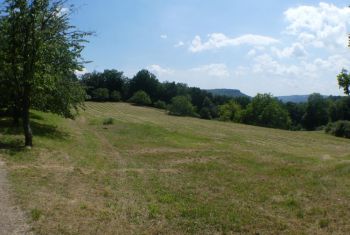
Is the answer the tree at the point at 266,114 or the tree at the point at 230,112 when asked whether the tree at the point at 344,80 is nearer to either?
the tree at the point at 266,114

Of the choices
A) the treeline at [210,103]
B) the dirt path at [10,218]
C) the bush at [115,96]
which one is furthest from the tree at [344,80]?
the bush at [115,96]

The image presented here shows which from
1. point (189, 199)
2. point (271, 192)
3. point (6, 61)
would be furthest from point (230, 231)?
point (6, 61)

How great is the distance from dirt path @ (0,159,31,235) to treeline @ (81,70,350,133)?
80488mm

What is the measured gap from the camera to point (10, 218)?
8.58 metres

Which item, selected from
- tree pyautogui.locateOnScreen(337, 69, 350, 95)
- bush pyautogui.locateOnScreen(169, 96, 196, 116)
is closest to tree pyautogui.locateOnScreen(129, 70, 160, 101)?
bush pyautogui.locateOnScreen(169, 96, 196, 116)

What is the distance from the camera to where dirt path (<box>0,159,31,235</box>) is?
7840 millimetres

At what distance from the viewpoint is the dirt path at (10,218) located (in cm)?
784

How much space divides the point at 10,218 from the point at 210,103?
123331 millimetres

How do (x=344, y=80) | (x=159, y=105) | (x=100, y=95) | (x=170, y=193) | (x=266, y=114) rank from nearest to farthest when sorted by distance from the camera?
(x=170, y=193), (x=344, y=80), (x=266, y=114), (x=100, y=95), (x=159, y=105)

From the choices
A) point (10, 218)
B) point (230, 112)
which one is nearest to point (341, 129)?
point (230, 112)

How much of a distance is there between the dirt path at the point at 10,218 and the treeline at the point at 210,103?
80488 mm

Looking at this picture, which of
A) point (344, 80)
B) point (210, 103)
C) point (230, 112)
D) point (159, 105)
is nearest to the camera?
point (344, 80)

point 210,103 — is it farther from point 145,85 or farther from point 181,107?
point 181,107

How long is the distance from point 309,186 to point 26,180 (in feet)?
31.4
